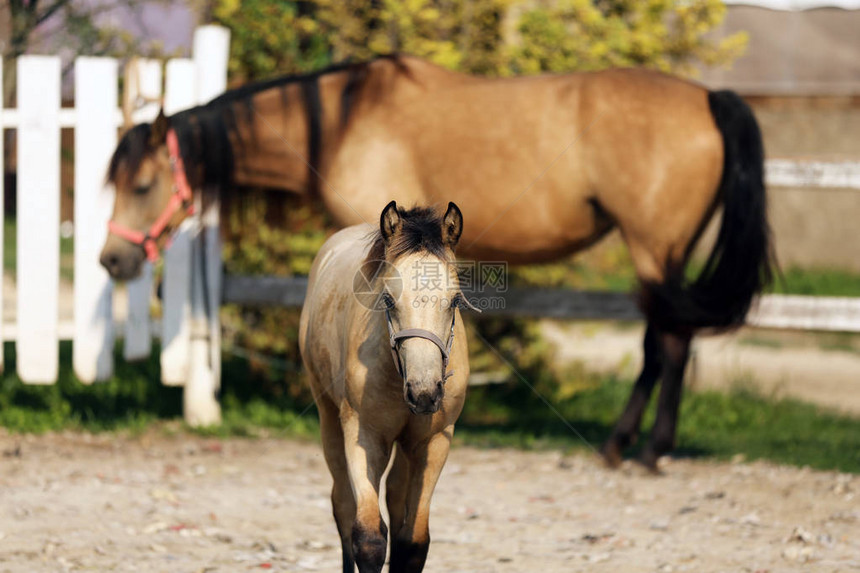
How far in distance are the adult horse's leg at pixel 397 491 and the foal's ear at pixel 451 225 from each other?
832 millimetres

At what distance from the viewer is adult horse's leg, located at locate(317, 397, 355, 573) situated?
10.6ft

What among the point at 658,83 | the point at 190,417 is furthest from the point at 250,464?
the point at 658,83

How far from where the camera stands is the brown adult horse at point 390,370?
99.7 inches

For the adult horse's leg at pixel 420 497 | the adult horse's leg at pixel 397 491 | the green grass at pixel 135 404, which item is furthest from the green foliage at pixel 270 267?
the adult horse's leg at pixel 420 497

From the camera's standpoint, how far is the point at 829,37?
14.7 meters

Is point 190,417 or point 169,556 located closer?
point 169,556

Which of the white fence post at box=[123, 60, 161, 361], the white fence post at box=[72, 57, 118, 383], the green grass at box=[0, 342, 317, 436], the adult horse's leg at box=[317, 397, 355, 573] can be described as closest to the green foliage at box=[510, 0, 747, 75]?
the white fence post at box=[123, 60, 161, 361]

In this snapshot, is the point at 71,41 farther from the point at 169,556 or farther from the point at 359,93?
the point at 169,556

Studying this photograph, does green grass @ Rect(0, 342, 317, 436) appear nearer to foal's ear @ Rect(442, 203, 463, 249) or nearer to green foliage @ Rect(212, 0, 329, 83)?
green foliage @ Rect(212, 0, 329, 83)

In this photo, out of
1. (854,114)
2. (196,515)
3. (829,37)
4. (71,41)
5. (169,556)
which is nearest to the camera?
(169,556)

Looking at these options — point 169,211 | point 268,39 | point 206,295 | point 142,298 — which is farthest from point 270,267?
point 268,39

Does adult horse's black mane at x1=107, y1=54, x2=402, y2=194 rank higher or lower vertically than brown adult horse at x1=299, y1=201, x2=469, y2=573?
higher

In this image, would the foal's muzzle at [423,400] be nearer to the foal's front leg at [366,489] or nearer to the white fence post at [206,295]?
the foal's front leg at [366,489]

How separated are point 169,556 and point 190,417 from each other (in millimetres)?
2270
